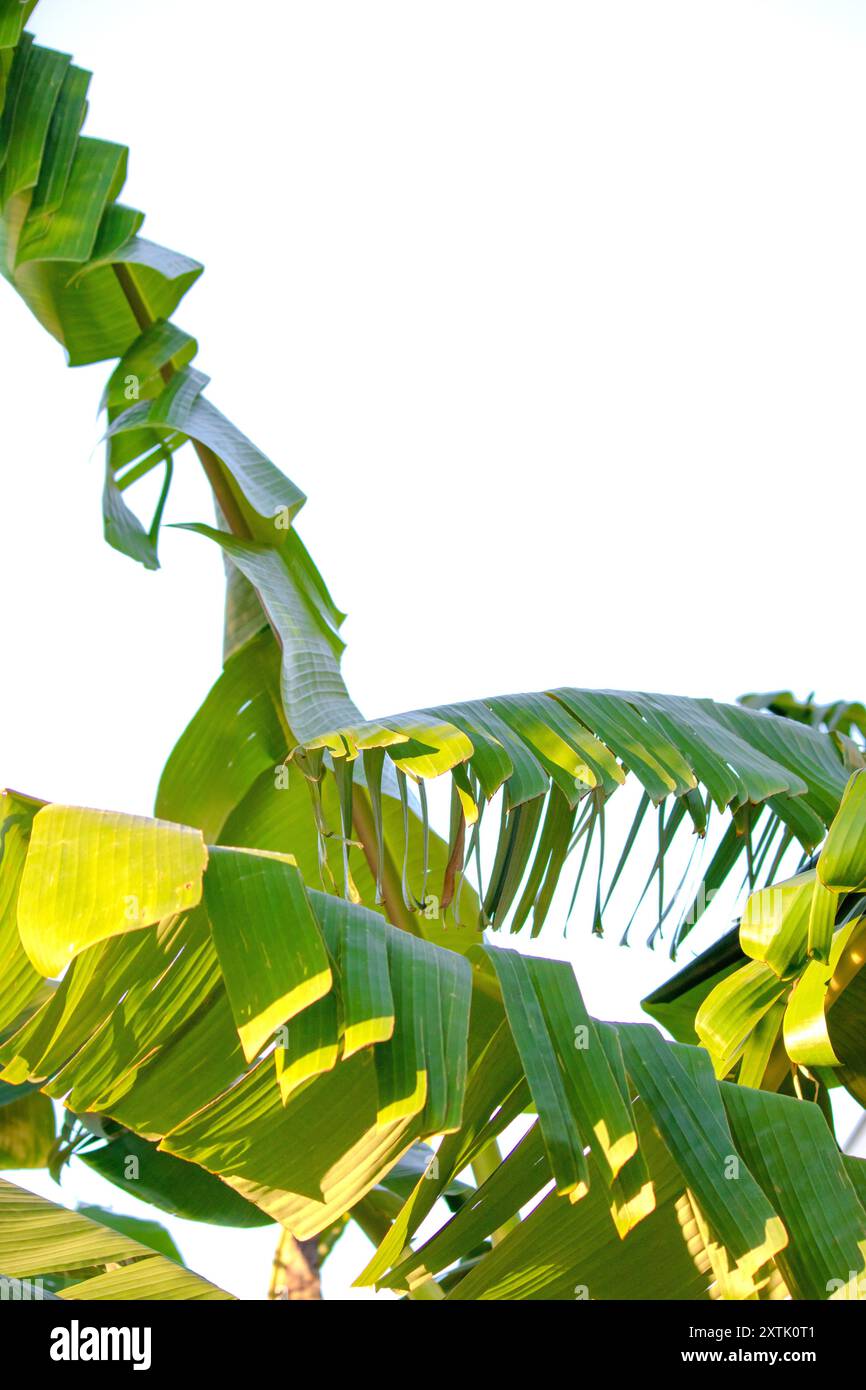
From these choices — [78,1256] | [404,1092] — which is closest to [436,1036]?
[404,1092]

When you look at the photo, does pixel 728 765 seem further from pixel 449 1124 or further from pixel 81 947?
pixel 81 947

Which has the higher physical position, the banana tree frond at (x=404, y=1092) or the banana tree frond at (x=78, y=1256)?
the banana tree frond at (x=404, y=1092)

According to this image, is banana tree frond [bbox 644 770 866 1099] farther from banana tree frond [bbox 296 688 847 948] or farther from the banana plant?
banana tree frond [bbox 296 688 847 948]

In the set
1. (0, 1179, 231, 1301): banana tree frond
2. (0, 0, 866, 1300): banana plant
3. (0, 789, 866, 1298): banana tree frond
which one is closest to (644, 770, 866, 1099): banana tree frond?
(0, 0, 866, 1300): banana plant

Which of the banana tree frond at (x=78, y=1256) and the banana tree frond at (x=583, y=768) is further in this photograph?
the banana tree frond at (x=583, y=768)

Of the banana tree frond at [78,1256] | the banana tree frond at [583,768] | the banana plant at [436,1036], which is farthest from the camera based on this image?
the banana tree frond at [583,768]

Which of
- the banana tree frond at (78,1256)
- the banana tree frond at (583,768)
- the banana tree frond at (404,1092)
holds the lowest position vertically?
the banana tree frond at (78,1256)

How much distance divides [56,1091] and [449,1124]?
39 centimetres

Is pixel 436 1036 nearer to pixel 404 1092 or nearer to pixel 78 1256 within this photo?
pixel 404 1092

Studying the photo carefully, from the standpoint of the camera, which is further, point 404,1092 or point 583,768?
point 583,768

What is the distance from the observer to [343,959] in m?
0.87

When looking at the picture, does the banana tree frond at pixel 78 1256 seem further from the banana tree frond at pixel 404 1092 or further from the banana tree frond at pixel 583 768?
the banana tree frond at pixel 583 768

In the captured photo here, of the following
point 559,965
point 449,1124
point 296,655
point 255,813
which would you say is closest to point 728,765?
point 559,965

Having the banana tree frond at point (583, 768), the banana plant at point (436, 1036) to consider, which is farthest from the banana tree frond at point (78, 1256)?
the banana tree frond at point (583, 768)
